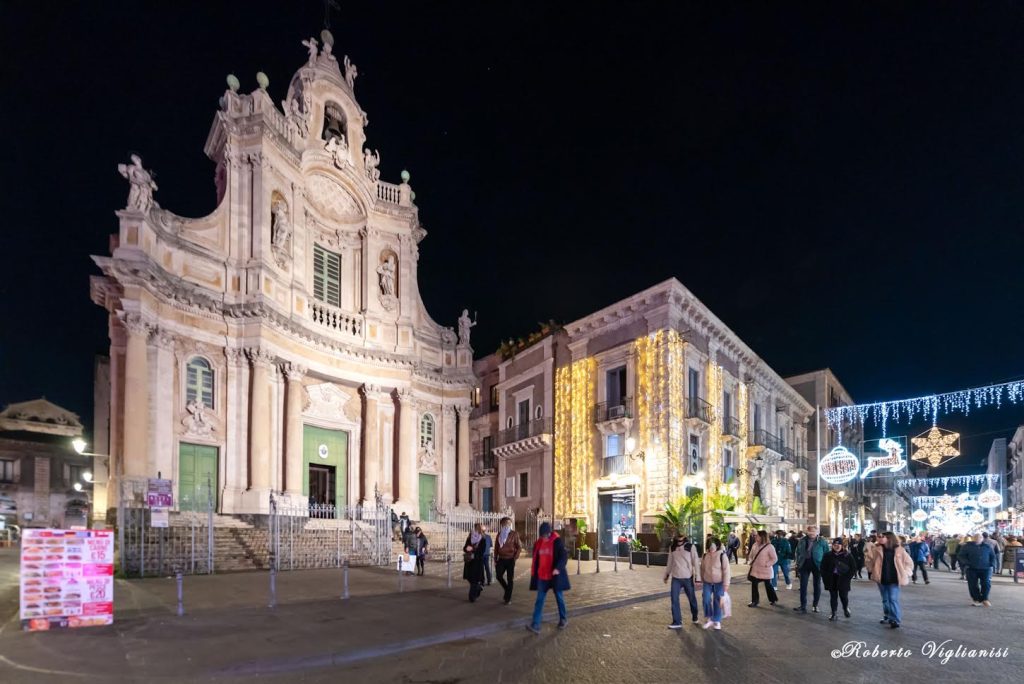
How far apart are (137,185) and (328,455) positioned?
12.9 m

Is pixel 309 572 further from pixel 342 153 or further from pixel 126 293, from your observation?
pixel 342 153

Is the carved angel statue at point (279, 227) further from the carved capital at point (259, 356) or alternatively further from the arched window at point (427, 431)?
the arched window at point (427, 431)

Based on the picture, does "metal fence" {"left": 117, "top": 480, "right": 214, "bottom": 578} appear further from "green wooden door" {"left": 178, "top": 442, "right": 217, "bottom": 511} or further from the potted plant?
the potted plant

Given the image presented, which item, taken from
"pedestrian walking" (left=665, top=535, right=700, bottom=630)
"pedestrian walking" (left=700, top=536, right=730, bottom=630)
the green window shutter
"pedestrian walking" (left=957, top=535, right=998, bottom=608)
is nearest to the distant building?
the green window shutter

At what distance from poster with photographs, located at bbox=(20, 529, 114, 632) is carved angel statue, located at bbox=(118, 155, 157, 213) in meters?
14.7

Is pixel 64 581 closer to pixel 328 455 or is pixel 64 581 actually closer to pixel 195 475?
pixel 195 475

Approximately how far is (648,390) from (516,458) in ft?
34.9

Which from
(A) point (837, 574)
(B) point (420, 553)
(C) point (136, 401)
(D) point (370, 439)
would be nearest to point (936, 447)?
(A) point (837, 574)

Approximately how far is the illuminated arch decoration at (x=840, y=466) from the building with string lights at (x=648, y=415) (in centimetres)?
366

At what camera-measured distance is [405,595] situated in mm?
13797

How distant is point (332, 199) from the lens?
30484 millimetres

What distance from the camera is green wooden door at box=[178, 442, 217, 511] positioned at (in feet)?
74.5

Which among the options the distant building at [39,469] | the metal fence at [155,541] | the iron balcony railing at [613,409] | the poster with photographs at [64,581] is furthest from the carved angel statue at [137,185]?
the distant building at [39,469]

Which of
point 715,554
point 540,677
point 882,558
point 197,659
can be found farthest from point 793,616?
point 197,659
